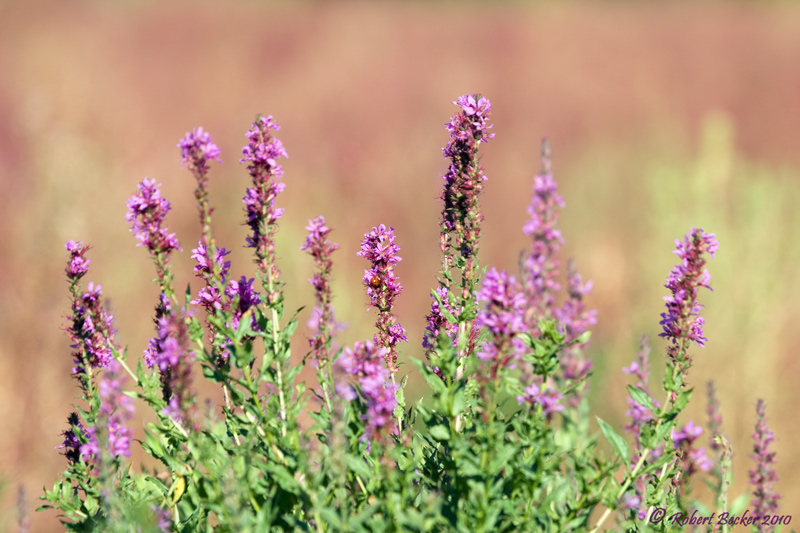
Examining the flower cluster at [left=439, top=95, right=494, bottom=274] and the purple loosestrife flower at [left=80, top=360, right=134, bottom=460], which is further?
the flower cluster at [left=439, top=95, right=494, bottom=274]

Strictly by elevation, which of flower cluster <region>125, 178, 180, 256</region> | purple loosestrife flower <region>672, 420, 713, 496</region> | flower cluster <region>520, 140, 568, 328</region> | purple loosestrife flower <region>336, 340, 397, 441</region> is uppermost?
flower cluster <region>125, 178, 180, 256</region>

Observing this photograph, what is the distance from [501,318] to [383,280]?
85cm

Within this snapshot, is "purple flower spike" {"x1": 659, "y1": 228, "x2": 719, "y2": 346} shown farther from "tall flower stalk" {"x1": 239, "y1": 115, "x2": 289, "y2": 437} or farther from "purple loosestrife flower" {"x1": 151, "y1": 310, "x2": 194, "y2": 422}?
"purple loosestrife flower" {"x1": 151, "y1": 310, "x2": 194, "y2": 422}

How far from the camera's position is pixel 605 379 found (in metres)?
9.28

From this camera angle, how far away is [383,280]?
273cm

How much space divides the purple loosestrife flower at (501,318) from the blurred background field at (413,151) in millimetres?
2482

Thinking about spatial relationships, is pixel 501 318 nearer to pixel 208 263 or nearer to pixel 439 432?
pixel 439 432

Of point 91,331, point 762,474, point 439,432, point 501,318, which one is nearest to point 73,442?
point 91,331

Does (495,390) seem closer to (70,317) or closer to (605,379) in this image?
(70,317)

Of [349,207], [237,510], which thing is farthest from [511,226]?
[237,510]

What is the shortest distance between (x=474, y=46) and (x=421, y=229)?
7.34m

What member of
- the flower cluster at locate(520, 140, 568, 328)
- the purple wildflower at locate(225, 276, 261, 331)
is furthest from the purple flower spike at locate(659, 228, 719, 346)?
the purple wildflower at locate(225, 276, 261, 331)

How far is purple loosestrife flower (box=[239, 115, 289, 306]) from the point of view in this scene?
241 cm

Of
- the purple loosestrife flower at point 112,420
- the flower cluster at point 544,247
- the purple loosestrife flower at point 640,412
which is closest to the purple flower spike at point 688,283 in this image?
the purple loosestrife flower at point 640,412
